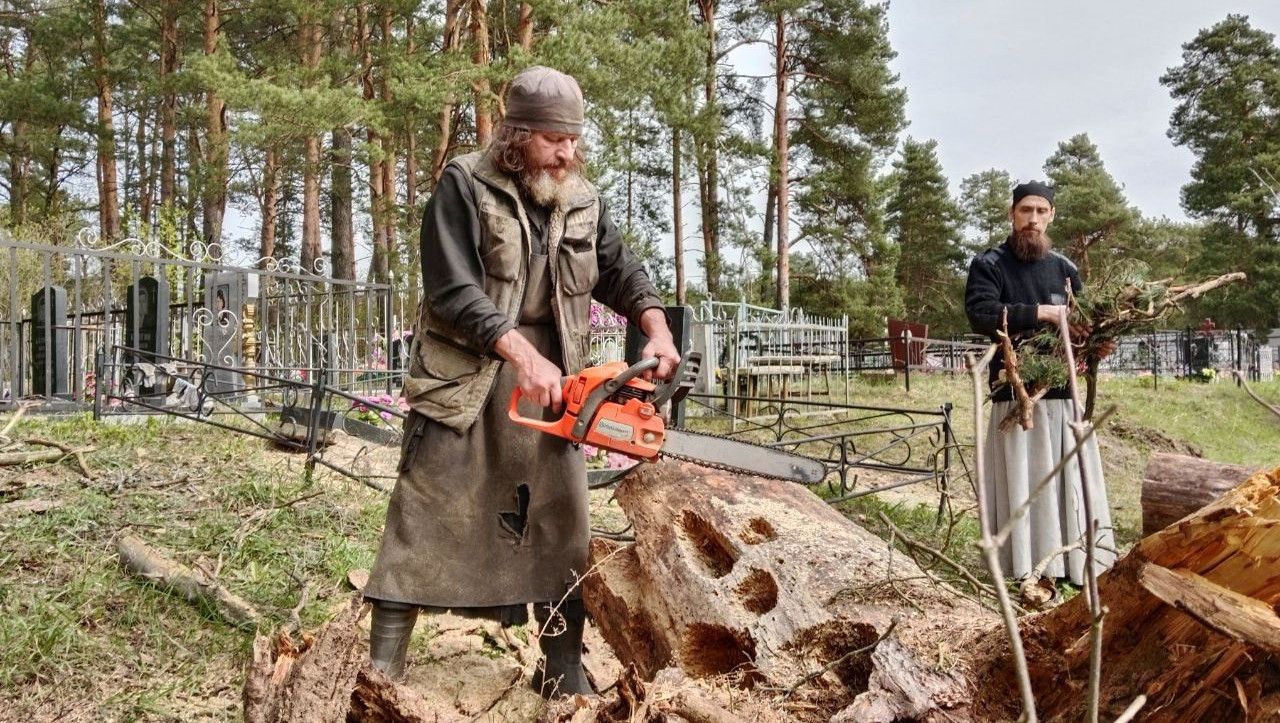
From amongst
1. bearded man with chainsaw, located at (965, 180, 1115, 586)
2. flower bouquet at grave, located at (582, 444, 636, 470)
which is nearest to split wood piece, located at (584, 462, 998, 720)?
bearded man with chainsaw, located at (965, 180, 1115, 586)

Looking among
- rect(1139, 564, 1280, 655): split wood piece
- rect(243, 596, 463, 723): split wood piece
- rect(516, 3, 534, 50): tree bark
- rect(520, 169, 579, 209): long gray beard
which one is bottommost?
rect(243, 596, 463, 723): split wood piece

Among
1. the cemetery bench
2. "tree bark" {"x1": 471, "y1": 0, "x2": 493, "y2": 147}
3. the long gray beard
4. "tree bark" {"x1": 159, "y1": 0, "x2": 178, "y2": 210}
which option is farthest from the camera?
"tree bark" {"x1": 159, "y1": 0, "x2": 178, "y2": 210}

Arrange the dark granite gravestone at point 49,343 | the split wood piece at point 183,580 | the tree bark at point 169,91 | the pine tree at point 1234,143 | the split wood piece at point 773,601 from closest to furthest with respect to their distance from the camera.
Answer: the split wood piece at point 773,601, the split wood piece at point 183,580, the dark granite gravestone at point 49,343, the tree bark at point 169,91, the pine tree at point 1234,143

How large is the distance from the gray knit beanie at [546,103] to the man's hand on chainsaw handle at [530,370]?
Result: 62 cm

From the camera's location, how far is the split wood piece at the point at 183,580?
3.26 meters

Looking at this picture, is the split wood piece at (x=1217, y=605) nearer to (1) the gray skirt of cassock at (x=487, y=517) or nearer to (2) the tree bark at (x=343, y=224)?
(1) the gray skirt of cassock at (x=487, y=517)

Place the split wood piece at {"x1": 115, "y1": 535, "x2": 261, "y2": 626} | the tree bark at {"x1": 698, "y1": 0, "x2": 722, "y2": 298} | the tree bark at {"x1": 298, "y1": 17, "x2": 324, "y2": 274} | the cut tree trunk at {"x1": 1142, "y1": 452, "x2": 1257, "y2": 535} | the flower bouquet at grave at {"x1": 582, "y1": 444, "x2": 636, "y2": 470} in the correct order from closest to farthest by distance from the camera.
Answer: the split wood piece at {"x1": 115, "y1": 535, "x2": 261, "y2": 626}
the cut tree trunk at {"x1": 1142, "y1": 452, "x2": 1257, "y2": 535}
the flower bouquet at grave at {"x1": 582, "y1": 444, "x2": 636, "y2": 470}
the tree bark at {"x1": 298, "y1": 17, "x2": 324, "y2": 274}
the tree bark at {"x1": 698, "y1": 0, "x2": 722, "y2": 298}

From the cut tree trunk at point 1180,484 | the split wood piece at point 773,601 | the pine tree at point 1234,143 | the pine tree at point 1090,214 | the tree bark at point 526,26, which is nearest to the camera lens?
the split wood piece at point 773,601

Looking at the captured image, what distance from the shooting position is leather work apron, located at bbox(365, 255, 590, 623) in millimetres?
2529

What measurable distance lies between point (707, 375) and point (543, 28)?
956 cm

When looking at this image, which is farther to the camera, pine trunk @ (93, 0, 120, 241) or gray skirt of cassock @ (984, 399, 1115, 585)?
pine trunk @ (93, 0, 120, 241)

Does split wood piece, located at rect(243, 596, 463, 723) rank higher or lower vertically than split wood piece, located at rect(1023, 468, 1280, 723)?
lower

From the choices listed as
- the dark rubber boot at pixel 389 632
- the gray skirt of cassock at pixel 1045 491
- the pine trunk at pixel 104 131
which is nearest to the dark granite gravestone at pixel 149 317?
the dark rubber boot at pixel 389 632

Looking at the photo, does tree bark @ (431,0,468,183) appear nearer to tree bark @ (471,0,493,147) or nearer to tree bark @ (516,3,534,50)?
tree bark @ (471,0,493,147)
